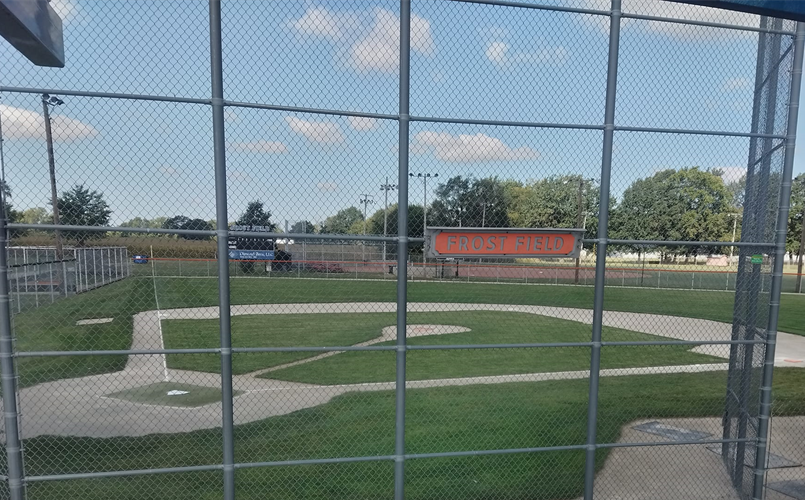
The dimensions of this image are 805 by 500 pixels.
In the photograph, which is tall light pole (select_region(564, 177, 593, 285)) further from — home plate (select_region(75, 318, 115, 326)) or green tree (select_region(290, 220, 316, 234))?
home plate (select_region(75, 318, 115, 326))

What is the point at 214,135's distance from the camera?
162 inches

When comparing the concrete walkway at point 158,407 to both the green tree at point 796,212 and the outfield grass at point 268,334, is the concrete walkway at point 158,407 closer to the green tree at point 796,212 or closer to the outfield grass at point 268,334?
the outfield grass at point 268,334

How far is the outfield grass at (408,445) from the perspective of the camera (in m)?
5.77

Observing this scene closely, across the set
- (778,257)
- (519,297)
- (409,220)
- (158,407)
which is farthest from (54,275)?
(778,257)

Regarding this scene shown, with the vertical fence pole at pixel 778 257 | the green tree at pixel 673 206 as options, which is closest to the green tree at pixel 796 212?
the green tree at pixel 673 206

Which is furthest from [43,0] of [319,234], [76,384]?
[76,384]

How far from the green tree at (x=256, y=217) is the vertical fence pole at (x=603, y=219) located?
10.3 ft

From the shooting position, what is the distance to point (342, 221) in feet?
14.7

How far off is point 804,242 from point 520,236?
4046cm

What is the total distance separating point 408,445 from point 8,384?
15.6ft

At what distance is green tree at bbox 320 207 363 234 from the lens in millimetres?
4418

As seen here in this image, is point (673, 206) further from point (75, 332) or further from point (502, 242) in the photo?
point (75, 332)

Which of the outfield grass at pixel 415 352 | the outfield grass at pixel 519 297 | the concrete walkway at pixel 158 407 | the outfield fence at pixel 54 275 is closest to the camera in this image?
the concrete walkway at pixel 158 407

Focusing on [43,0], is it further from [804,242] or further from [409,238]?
[804,242]
